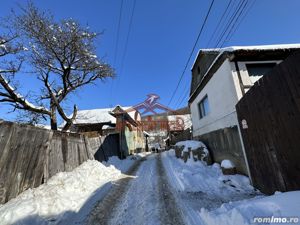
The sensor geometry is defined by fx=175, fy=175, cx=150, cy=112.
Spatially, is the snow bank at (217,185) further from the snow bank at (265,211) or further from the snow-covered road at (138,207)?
the snow bank at (265,211)

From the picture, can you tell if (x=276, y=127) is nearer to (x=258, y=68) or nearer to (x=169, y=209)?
(x=169, y=209)

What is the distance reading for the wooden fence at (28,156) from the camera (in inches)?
185

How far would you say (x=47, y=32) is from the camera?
1117cm

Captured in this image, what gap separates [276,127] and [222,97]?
4615 mm

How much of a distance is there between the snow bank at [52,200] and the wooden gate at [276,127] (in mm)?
5375

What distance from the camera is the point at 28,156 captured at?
5.66 metres

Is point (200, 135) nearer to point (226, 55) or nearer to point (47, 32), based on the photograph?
point (226, 55)

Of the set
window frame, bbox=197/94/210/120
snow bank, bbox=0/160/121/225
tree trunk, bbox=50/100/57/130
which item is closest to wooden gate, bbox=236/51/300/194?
snow bank, bbox=0/160/121/225

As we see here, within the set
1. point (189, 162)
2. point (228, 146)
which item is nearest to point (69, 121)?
point (189, 162)

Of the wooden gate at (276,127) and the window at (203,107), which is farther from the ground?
the window at (203,107)

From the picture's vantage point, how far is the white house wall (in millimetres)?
7621

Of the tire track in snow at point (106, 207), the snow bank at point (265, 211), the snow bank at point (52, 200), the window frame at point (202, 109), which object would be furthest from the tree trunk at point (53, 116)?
the snow bank at point (265, 211)

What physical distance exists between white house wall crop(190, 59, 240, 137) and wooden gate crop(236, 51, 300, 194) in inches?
71.0

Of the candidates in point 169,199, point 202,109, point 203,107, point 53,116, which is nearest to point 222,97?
point 203,107
